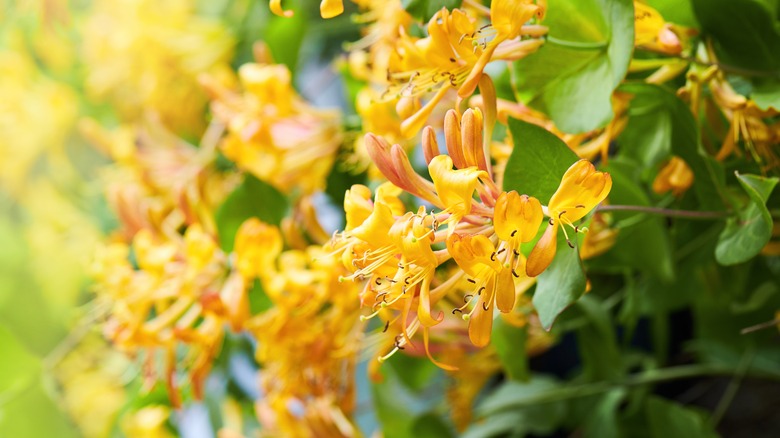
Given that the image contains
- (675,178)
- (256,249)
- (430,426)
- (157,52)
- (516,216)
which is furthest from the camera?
(157,52)

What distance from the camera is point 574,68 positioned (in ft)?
1.17

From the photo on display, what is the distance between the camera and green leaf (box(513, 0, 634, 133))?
1.10 ft

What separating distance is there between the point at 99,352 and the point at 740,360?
0.65 meters

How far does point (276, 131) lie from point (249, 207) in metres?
0.05

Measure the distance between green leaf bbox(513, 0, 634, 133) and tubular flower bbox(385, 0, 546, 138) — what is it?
2 cm

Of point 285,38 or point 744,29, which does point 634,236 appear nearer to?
point 744,29

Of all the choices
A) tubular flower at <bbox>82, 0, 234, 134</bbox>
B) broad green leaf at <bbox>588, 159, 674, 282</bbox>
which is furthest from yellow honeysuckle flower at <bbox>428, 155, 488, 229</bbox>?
tubular flower at <bbox>82, 0, 234, 134</bbox>

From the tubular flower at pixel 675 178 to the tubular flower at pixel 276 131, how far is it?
0.24m

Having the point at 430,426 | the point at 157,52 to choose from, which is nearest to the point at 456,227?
the point at 430,426

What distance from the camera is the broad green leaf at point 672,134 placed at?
344 millimetres

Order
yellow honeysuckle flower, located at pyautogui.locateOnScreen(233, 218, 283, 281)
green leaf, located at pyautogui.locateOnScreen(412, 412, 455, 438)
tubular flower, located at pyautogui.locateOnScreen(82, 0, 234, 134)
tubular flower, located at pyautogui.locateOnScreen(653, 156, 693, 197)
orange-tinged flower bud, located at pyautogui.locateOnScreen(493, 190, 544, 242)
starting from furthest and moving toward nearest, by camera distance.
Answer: tubular flower, located at pyautogui.locateOnScreen(82, 0, 234, 134) < green leaf, located at pyautogui.locateOnScreen(412, 412, 455, 438) < yellow honeysuckle flower, located at pyautogui.locateOnScreen(233, 218, 283, 281) < tubular flower, located at pyautogui.locateOnScreen(653, 156, 693, 197) < orange-tinged flower bud, located at pyautogui.locateOnScreen(493, 190, 544, 242)

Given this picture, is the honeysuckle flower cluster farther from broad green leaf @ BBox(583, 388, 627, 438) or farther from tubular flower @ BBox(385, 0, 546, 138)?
broad green leaf @ BBox(583, 388, 627, 438)

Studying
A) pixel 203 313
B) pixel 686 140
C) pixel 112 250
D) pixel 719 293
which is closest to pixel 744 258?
pixel 686 140

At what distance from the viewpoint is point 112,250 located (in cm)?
54
